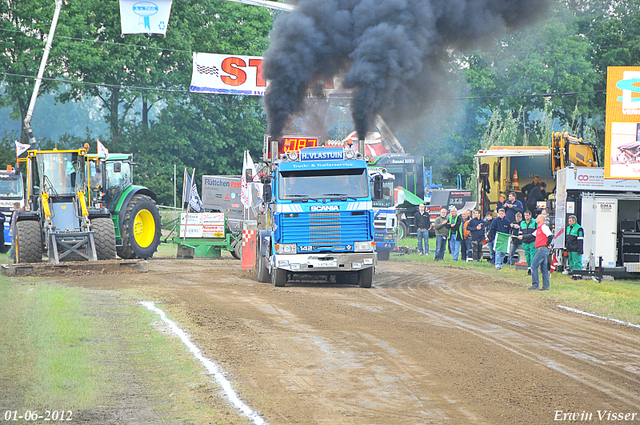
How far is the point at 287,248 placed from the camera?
1781 cm

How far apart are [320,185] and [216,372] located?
9477 millimetres

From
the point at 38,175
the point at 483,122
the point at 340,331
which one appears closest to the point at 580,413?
the point at 340,331

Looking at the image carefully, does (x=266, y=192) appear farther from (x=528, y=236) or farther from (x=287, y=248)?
(x=528, y=236)

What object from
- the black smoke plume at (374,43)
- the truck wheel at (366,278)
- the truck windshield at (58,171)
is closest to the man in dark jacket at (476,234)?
the black smoke plume at (374,43)

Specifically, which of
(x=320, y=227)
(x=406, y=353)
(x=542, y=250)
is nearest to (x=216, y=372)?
(x=406, y=353)

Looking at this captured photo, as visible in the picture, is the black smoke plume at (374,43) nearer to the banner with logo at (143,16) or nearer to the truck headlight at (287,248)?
the banner with logo at (143,16)

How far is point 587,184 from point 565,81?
3626cm

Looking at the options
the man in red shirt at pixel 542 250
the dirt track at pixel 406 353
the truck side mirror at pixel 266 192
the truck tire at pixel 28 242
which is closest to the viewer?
the dirt track at pixel 406 353

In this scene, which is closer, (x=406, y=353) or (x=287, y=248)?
(x=406, y=353)

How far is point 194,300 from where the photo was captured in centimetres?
1505

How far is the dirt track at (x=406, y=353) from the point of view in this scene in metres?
7.58

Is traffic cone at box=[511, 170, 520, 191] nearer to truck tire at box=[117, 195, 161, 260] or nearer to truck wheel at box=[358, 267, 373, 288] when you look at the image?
truck tire at box=[117, 195, 161, 260]

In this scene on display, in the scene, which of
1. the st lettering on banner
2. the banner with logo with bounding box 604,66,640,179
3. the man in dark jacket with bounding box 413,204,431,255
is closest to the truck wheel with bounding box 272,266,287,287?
the banner with logo with bounding box 604,66,640,179

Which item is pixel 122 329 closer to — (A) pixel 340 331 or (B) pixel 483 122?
(A) pixel 340 331
